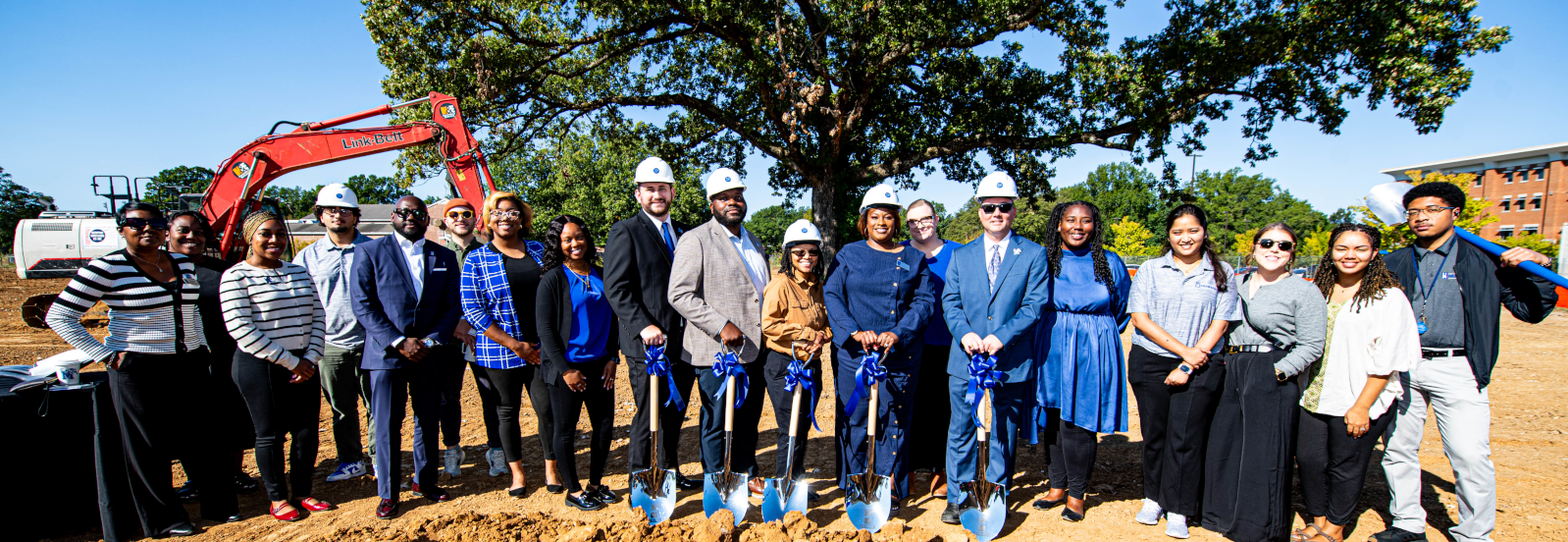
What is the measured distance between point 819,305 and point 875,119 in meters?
12.0

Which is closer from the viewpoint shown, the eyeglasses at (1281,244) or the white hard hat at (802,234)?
the eyeglasses at (1281,244)

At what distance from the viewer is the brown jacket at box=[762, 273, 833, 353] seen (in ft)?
11.5

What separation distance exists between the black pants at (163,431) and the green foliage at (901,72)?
28.9 ft

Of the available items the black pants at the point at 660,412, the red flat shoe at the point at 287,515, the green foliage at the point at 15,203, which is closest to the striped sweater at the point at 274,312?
the red flat shoe at the point at 287,515

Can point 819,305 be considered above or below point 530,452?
above

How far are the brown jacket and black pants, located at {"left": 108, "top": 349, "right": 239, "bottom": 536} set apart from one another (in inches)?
121

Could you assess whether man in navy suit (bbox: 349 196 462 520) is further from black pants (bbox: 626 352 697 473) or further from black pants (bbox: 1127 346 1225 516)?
black pants (bbox: 1127 346 1225 516)

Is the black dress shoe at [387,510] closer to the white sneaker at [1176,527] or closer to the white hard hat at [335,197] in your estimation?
the white hard hat at [335,197]

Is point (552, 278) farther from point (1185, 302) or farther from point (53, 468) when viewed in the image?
point (1185, 302)

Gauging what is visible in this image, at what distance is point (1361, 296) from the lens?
10.3 ft

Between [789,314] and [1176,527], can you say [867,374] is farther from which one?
[1176,527]

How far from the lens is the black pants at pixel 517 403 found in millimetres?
3814

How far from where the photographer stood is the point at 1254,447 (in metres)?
3.31

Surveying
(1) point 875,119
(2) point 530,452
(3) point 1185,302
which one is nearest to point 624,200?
(1) point 875,119
